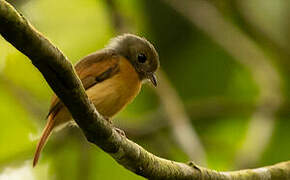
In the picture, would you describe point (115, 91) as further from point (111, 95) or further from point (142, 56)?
point (142, 56)

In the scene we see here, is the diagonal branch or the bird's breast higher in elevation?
the bird's breast

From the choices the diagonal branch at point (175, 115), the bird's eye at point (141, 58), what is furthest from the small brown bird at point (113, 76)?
the diagonal branch at point (175, 115)

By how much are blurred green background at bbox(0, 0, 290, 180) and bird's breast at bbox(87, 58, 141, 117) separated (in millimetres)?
1017

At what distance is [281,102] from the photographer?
6402 mm

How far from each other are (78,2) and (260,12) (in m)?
2.03

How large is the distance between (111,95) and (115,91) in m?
0.08

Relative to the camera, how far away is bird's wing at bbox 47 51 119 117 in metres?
4.78

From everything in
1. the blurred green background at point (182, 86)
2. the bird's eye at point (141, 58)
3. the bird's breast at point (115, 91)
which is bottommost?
the blurred green background at point (182, 86)

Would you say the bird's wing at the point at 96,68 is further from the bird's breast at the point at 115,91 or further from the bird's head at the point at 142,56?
the bird's head at the point at 142,56

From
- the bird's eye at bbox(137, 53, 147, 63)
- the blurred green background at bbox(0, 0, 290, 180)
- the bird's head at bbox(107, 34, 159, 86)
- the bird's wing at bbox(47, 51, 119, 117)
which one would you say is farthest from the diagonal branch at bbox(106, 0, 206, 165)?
the bird's wing at bbox(47, 51, 119, 117)

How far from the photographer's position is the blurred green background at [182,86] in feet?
20.6

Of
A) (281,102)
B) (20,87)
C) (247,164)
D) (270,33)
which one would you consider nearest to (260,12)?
(270,33)

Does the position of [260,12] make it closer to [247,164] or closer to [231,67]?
[231,67]

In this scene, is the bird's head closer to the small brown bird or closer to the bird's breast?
the small brown bird
